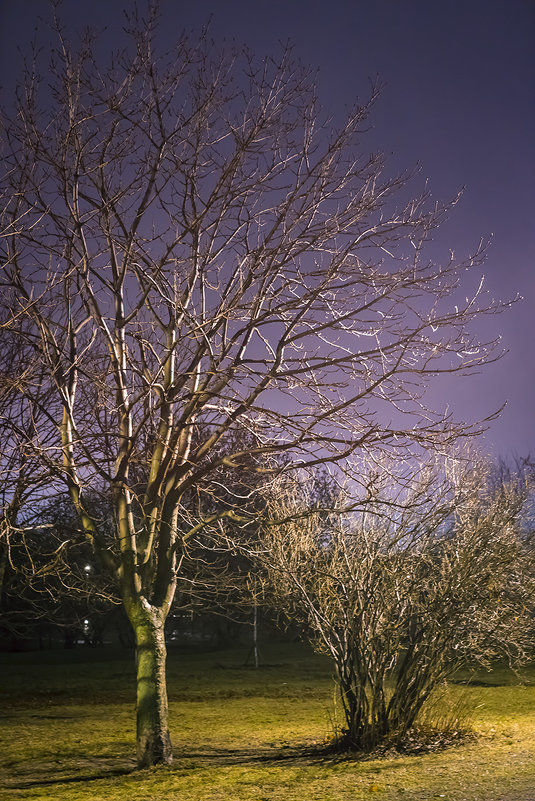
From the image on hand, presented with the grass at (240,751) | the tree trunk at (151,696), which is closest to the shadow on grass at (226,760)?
the grass at (240,751)

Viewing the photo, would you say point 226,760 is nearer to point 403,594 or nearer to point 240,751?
point 240,751

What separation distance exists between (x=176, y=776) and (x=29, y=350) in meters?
6.89

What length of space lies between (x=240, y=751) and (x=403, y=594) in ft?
8.46

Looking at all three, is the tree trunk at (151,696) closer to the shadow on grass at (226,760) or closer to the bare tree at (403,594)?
the shadow on grass at (226,760)

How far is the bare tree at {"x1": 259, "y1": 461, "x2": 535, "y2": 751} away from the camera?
789cm

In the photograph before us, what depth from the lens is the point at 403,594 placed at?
807 cm

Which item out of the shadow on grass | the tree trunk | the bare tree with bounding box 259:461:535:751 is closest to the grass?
the shadow on grass

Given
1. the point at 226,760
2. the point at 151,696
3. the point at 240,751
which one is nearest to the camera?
the point at 151,696

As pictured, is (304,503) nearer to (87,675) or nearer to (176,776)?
(176,776)

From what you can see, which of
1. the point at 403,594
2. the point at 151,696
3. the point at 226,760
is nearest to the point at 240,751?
the point at 226,760

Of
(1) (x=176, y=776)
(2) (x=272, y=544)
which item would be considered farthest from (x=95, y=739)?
(2) (x=272, y=544)

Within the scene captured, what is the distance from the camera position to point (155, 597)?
7.46 meters

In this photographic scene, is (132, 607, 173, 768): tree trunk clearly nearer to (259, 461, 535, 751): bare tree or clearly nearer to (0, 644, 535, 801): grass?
(0, 644, 535, 801): grass

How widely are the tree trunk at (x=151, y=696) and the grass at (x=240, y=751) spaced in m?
0.17
